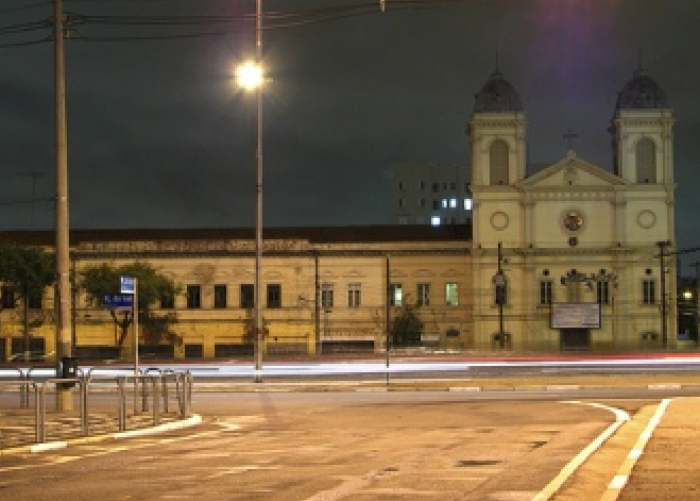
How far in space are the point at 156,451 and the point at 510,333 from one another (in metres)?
80.2

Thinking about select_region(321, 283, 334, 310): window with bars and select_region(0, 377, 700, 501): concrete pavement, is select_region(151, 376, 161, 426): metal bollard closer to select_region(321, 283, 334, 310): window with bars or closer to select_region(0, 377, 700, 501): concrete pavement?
select_region(0, 377, 700, 501): concrete pavement

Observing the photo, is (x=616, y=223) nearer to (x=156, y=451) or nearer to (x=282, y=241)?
(x=282, y=241)

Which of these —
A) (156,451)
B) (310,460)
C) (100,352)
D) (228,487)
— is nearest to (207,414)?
(156,451)

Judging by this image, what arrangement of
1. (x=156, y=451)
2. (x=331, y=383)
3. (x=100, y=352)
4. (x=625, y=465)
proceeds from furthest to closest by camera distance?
Result: (x=100, y=352) → (x=331, y=383) → (x=156, y=451) → (x=625, y=465)

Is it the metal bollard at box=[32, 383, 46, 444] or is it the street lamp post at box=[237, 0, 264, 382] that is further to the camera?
the street lamp post at box=[237, 0, 264, 382]

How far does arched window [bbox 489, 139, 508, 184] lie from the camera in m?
98.1

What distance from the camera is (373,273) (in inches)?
3903

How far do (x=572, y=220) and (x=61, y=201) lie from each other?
2898 inches

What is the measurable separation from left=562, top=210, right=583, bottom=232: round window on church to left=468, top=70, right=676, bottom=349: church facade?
Answer: 0.26 ft

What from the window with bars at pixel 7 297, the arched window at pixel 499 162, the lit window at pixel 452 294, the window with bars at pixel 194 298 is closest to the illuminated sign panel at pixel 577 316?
the lit window at pixel 452 294

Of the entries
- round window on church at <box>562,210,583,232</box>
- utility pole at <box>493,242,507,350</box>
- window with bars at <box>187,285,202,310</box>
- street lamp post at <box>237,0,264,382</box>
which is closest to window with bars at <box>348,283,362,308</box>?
utility pole at <box>493,242,507,350</box>

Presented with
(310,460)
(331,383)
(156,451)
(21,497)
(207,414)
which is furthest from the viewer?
(331,383)

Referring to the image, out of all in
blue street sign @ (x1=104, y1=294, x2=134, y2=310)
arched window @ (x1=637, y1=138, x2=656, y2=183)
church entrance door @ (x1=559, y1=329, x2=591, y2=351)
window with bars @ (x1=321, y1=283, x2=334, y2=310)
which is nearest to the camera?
blue street sign @ (x1=104, y1=294, x2=134, y2=310)

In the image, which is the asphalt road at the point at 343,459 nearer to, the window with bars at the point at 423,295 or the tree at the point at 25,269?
the tree at the point at 25,269
